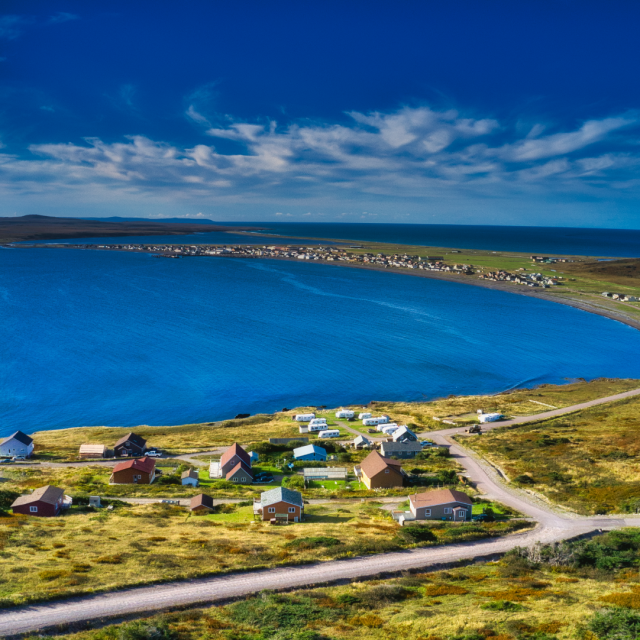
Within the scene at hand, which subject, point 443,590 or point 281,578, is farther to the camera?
point 281,578

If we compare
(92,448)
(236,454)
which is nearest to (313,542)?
(236,454)

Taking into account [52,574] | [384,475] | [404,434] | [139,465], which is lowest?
[139,465]

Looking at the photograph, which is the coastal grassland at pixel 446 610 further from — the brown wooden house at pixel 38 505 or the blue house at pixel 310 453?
the blue house at pixel 310 453

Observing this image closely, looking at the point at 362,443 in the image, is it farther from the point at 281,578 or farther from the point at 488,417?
the point at 281,578

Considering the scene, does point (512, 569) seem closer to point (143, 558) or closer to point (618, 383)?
point (143, 558)

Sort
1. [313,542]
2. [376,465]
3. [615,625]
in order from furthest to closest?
[376,465] < [313,542] < [615,625]

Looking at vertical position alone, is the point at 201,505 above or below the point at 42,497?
below

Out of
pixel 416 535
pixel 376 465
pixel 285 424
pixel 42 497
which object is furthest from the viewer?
pixel 285 424
